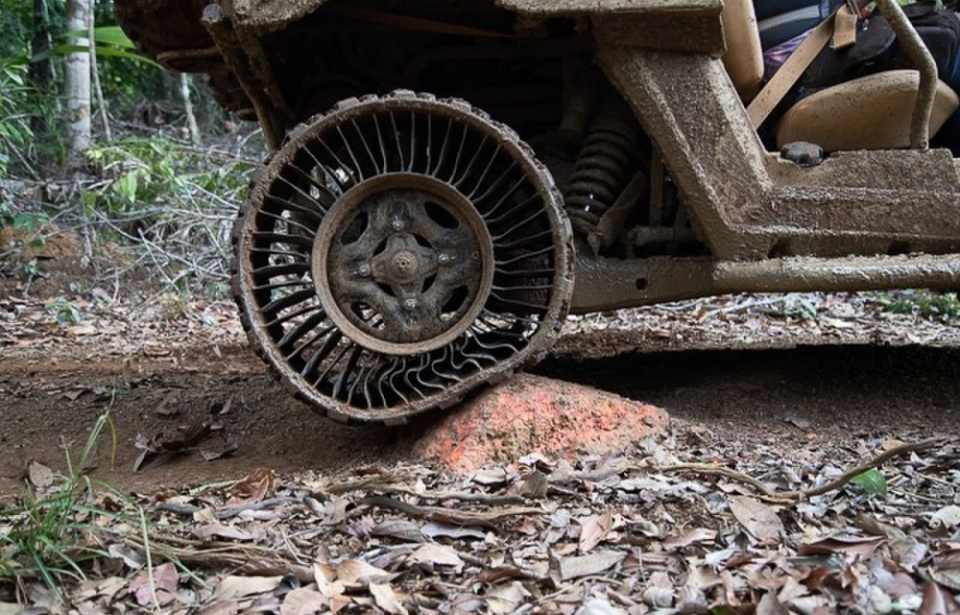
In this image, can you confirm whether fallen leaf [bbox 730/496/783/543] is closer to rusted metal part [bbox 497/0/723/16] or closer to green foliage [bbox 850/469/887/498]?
green foliage [bbox 850/469/887/498]

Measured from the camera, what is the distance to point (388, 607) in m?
1.79

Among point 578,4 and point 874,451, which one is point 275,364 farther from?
point 874,451

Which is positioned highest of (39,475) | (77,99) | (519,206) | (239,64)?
(77,99)

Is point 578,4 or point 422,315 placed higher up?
point 578,4

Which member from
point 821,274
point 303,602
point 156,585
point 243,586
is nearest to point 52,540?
point 156,585

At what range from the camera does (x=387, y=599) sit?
182cm

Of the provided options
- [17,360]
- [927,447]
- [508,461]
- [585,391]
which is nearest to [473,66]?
[585,391]

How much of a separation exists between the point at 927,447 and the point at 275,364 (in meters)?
1.81

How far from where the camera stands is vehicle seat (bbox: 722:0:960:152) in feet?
9.73

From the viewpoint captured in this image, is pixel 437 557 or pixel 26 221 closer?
pixel 437 557

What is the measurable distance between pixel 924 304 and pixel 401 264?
13.7 ft

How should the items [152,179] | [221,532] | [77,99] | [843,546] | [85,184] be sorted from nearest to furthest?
[843,546]
[221,532]
[152,179]
[85,184]
[77,99]

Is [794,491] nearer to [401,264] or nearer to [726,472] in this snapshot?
[726,472]

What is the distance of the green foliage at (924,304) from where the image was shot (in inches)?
221
